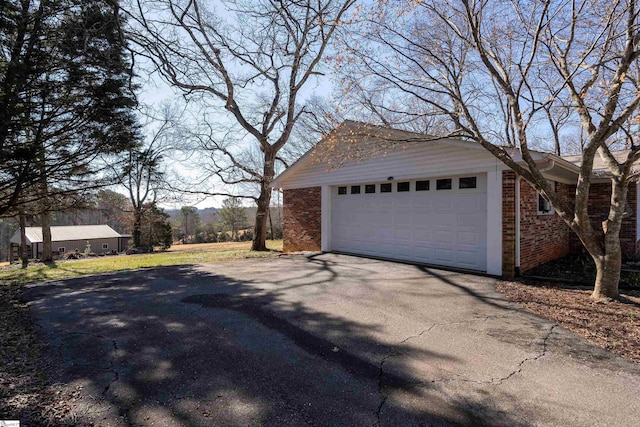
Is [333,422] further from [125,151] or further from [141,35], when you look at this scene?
[141,35]

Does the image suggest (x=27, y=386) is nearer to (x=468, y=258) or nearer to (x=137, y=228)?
(x=468, y=258)

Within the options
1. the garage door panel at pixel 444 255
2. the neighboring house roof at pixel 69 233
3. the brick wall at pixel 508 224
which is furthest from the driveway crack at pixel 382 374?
the neighboring house roof at pixel 69 233

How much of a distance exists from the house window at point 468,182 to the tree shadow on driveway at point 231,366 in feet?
17.1

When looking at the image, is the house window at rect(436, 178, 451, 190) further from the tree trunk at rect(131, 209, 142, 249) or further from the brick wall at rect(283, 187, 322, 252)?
the tree trunk at rect(131, 209, 142, 249)

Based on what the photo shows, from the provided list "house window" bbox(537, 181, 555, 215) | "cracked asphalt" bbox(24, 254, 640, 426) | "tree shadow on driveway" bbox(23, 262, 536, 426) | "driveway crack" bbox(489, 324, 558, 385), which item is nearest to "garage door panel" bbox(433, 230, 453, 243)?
"house window" bbox(537, 181, 555, 215)

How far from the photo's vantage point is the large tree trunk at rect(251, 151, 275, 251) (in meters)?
14.8

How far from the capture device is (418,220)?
876 centimetres

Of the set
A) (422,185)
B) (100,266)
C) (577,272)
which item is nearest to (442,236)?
(422,185)

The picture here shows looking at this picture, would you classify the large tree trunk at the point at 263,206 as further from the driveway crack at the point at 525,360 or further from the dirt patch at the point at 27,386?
the driveway crack at the point at 525,360

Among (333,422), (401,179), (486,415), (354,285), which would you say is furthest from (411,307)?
(401,179)

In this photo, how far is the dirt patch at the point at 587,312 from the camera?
3.71m

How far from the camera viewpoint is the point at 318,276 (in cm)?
730

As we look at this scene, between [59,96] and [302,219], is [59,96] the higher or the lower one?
the higher one

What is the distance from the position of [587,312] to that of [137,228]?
2821 cm
